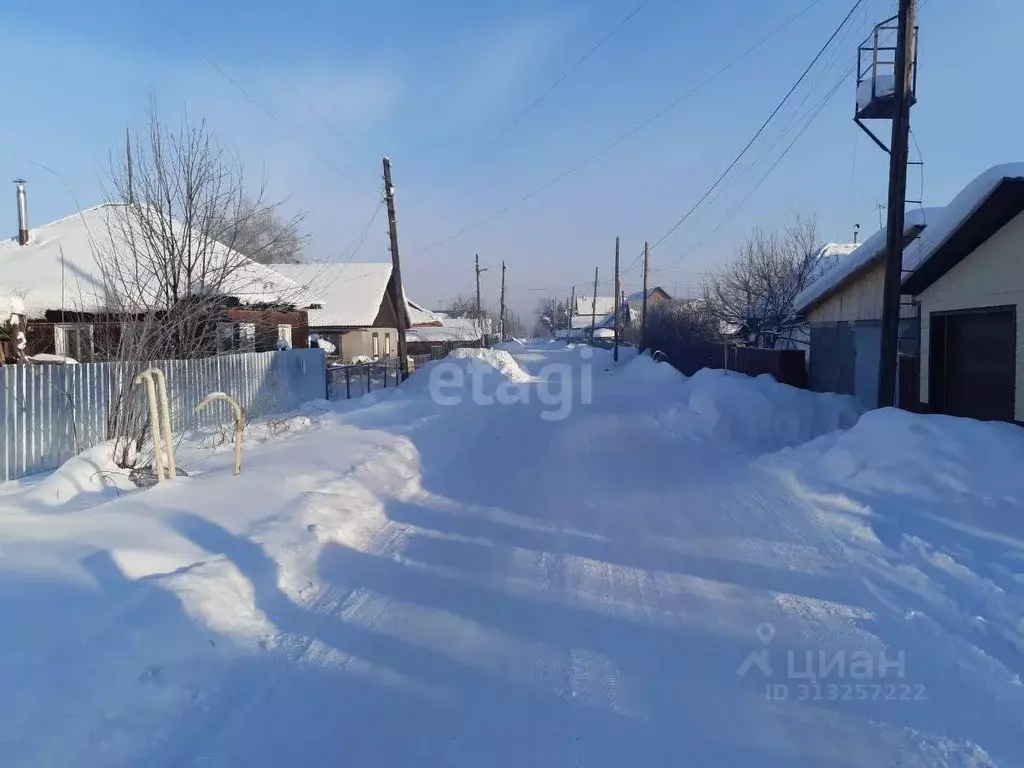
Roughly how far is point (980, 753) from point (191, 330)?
12906 mm

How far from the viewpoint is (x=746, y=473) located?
9.59m

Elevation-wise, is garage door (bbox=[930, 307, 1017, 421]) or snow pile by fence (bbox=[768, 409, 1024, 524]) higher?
garage door (bbox=[930, 307, 1017, 421])

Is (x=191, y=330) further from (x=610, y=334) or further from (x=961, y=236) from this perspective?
(x=610, y=334)

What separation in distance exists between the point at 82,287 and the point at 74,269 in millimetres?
884

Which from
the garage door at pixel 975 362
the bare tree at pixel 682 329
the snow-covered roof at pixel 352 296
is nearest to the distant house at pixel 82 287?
the garage door at pixel 975 362

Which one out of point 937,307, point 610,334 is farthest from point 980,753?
point 610,334

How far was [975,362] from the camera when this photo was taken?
35.0 ft

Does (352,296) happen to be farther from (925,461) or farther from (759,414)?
(925,461)

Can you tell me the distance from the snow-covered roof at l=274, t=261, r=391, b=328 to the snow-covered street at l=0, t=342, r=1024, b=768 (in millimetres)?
28052

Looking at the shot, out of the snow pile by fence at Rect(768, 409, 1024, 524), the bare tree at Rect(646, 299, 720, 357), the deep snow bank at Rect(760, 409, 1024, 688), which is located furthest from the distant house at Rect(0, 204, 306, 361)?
the bare tree at Rect(646, 299, 720, 357)

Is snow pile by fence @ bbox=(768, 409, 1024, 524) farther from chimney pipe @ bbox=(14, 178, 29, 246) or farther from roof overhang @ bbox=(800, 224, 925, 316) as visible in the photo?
chimney pipe @ bbox=(14, 178, 29, 246)

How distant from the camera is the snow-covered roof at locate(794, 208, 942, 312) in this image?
1215 centimetres

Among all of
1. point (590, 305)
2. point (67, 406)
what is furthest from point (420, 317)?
point (590, 305)

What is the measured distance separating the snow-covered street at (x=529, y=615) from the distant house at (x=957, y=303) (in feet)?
10.2
